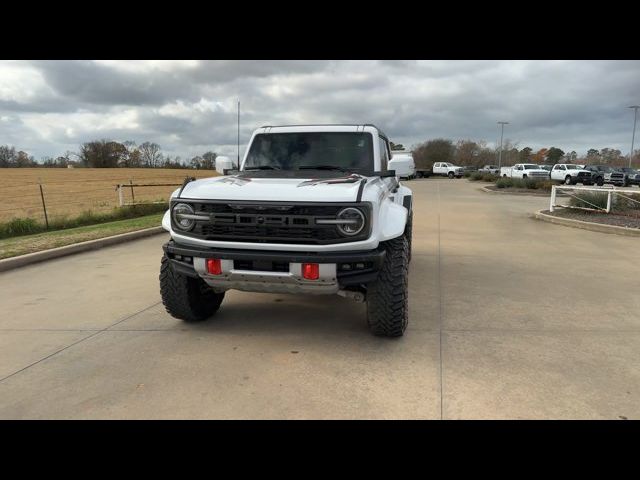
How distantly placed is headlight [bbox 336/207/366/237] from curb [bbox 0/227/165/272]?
244 inches

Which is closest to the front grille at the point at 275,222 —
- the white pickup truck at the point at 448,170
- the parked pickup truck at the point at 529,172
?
the parked pickup truck at the point at 529,172

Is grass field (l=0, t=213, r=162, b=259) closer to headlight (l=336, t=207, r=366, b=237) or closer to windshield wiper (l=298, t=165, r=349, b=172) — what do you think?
windshield wiper (l=298, t=165, r=349, b=172)

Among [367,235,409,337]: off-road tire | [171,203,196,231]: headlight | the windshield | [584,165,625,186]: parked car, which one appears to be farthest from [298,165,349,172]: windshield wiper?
[584,165,625,186]: parked car

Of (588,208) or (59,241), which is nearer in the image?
(59,241)

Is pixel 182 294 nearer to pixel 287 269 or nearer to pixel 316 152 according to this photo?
pixel 287 269

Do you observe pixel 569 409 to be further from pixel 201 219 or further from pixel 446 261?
pixel 446 261

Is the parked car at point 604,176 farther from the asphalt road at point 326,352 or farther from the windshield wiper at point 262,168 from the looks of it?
the windshield wiper at point 262,168

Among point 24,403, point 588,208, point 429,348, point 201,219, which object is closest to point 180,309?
point 201,219

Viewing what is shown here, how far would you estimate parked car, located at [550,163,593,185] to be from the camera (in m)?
33.2

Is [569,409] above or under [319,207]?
under

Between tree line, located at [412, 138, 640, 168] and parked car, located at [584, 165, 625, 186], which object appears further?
tree line, located at [412, 138, 640, 168]

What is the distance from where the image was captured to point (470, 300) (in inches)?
220

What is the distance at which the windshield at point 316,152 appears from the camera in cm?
512

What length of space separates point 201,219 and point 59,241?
638 cm
